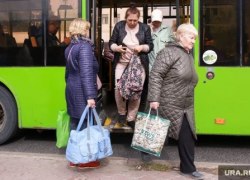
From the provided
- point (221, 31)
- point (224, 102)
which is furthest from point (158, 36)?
point (224, 102)

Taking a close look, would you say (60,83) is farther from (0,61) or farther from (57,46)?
(0,61)

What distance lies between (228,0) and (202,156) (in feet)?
7.05

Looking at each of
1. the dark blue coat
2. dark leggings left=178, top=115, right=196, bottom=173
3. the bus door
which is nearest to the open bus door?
the bus door

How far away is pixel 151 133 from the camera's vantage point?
5.06 metres

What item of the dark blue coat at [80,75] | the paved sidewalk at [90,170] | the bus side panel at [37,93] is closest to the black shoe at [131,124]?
the paved sidewalk at [90,170]

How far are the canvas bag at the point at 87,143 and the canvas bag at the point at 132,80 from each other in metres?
0.78

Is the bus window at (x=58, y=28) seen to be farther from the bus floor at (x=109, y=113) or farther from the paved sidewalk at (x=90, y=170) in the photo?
the paved sidewalk at (x=90, y=170)

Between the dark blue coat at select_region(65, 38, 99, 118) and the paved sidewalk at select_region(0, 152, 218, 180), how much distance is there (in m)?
0.72

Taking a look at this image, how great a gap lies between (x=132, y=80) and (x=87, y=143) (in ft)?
3.80

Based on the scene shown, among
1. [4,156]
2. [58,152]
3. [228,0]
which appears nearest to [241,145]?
[228,0]

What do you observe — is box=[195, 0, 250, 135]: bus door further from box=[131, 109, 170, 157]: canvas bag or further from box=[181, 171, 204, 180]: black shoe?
box=[131, 109, 170, 157]: canvas bag

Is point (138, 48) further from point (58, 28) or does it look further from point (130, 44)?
point (58, 28)

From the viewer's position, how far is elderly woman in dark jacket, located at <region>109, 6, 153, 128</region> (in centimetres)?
593

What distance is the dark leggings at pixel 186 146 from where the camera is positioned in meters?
5.06
